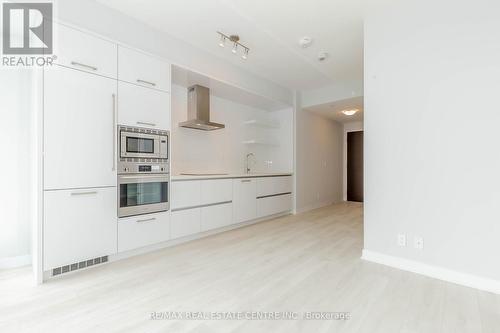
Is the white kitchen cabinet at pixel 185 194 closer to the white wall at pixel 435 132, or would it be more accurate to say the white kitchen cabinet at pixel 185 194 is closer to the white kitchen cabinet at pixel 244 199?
the white kitchen cabinet at pixel 244 199

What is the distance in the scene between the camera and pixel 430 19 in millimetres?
2182

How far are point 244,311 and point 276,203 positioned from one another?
9.95 feet

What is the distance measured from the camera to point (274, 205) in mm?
4539

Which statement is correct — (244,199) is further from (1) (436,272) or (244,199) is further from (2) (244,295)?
(1) (436,272)

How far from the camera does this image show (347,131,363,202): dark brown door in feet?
22.1

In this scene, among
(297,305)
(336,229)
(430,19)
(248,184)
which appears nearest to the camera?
(297,305)

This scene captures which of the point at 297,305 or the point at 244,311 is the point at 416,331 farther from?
the point at 244,311

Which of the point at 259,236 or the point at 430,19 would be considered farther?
the point at 259,236

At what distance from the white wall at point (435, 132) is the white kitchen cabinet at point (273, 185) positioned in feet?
6.59

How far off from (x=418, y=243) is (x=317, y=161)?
143 inches

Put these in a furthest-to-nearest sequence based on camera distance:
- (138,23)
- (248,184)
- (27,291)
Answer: (248,184) → (138,23) → (27,291)

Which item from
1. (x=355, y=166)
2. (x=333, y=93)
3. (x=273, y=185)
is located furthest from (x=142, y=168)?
(x=355, y=166)

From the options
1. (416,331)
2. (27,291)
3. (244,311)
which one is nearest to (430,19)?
(416,331)

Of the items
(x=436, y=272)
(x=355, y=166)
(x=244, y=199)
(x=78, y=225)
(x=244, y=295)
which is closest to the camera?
(x=244, y=295)
